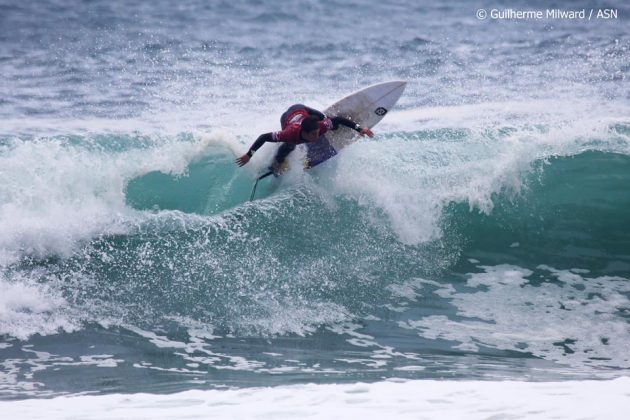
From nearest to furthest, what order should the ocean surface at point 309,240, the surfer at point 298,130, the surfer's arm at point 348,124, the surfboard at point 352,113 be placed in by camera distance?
the ocean surface at point 309,240, the surfer at point 298,130, the surfer's arm at point 348,124, the surfboard at point 352,113

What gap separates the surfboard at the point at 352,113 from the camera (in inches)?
366

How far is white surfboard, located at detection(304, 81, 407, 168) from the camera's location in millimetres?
9469

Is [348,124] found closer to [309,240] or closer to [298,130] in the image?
[298,130]

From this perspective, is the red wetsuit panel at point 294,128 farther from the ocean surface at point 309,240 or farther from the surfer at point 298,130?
the ocean surface at point 309,240

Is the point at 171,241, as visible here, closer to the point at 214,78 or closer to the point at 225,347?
the point at 225,347

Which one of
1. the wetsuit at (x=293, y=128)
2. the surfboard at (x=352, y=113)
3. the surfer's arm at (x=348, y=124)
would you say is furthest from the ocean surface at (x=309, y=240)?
the surfer's arm at (x=348, y=124)

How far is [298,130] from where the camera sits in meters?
8.73

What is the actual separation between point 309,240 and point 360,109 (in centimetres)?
221

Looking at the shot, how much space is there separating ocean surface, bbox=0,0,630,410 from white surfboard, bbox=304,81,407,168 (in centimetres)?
26

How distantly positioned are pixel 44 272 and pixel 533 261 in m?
5.54

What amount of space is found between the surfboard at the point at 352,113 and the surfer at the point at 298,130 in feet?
0.72

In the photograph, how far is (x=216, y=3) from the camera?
71.0 ft

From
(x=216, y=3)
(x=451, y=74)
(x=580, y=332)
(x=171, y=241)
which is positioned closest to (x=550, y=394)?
(x=580, y=332)

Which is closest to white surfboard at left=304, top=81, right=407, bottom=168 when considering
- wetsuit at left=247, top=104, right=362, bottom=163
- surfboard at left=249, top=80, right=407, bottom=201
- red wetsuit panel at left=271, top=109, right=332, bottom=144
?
surfboard at left=249, top=80, right=407, bottom=201
